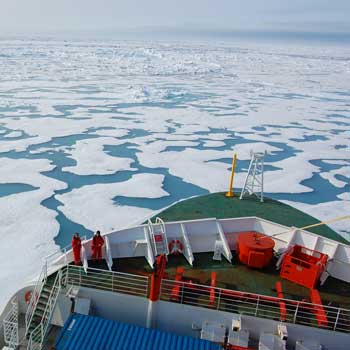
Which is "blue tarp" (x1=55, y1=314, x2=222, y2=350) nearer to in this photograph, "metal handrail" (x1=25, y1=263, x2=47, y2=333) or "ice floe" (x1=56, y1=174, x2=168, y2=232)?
"metal handrail" (x1=25, y1=263, x2=47, y2=333)

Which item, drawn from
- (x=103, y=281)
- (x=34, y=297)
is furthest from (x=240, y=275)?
(x=34, y=297)

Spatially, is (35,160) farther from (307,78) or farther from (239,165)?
(307,78)

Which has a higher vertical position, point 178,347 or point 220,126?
point 178,347

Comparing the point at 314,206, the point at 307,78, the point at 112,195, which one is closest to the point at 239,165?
the point at 314,206

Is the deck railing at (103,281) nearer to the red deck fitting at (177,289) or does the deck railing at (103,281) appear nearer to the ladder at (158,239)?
the red deck fitting at (177,289)

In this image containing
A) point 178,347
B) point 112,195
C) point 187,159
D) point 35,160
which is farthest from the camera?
point 187,159

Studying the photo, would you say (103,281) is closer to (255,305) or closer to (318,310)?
(255,305)
